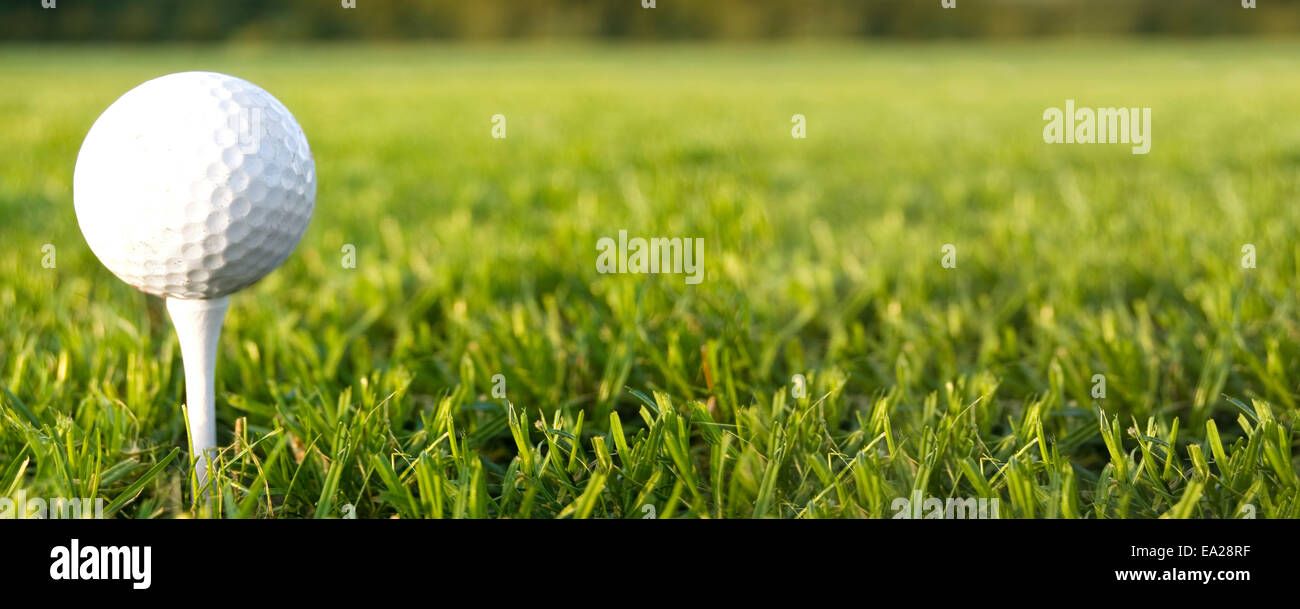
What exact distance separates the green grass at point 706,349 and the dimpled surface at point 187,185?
1.06 ft

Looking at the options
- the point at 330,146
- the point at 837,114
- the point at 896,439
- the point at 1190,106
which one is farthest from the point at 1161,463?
the point at 1190,106

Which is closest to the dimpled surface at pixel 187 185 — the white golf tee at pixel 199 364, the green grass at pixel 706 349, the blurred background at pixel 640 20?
the white golf tee at pixel 199 364

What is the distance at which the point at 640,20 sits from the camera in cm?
4050

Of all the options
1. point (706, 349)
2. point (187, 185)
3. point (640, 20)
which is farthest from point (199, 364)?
point (640, 20)

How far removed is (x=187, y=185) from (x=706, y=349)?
105 centimetres

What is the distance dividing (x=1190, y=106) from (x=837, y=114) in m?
3.90

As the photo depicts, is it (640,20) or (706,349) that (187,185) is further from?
(640,20)

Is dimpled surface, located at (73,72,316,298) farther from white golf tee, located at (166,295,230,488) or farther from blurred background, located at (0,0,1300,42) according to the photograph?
blurred background, located at (0,0,1300,42)

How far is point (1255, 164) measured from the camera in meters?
4.95

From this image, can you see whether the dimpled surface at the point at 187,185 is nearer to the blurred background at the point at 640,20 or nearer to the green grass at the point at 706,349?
the green grass at the point at 706,349

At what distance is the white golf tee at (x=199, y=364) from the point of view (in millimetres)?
1398

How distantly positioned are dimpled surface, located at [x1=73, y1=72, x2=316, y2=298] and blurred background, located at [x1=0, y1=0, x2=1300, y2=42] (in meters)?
39.1

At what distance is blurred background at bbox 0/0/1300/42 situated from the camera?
1459 inches
